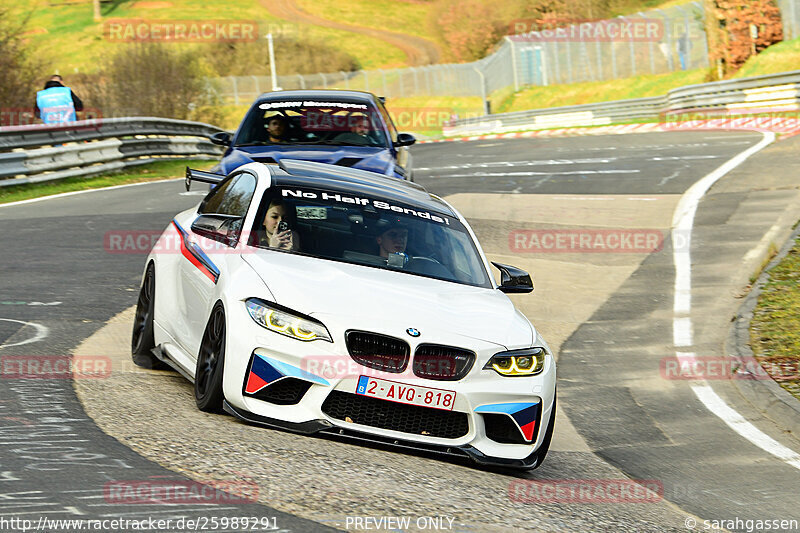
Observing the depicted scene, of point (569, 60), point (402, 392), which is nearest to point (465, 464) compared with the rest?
point (402, 392)

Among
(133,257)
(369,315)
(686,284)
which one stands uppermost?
(369,315)

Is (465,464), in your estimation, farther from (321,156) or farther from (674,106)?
(674,106)

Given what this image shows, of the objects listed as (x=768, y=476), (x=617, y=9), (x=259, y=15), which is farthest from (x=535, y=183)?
(x=259, y=15)

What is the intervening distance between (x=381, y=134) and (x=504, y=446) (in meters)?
7.12

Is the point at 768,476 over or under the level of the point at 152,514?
under

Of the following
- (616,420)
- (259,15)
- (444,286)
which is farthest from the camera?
(259,15)

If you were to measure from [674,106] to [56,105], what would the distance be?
25593 mm

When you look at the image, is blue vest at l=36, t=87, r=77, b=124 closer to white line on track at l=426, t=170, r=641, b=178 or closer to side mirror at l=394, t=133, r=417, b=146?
white line on track at l=426, t=170, r=641, b=178

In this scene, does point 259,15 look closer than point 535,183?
No

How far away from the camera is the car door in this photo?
22.4 ft

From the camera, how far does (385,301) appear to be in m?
6.29

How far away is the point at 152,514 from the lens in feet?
14.5

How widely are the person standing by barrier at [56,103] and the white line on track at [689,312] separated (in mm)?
11298

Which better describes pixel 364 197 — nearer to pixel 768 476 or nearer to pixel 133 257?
pixel 768 476
